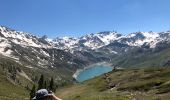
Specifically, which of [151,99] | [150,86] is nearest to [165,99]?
[151,99]

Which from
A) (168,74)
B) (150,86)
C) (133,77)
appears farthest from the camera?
(133,77)

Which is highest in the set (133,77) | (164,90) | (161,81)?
(133,77)

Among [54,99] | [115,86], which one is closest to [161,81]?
[115,86]

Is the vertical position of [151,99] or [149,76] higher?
[149,76]

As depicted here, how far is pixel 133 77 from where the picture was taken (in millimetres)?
143250

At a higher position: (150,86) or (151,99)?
(150,86)

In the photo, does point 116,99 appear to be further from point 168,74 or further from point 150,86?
point 168,74

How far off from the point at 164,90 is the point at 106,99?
19963 mm

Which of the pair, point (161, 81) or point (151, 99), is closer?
point (151, 99)

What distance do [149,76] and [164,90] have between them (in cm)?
3742

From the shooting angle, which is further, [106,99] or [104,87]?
[104,87]

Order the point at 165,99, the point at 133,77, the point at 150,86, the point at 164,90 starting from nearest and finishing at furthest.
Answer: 1. the point at 165,99
2. the point at 164,90
3. the point at 150,86
4. the point at 133,77

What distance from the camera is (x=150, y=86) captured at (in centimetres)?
11356

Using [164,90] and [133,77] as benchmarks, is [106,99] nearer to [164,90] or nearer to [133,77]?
[164,90]
